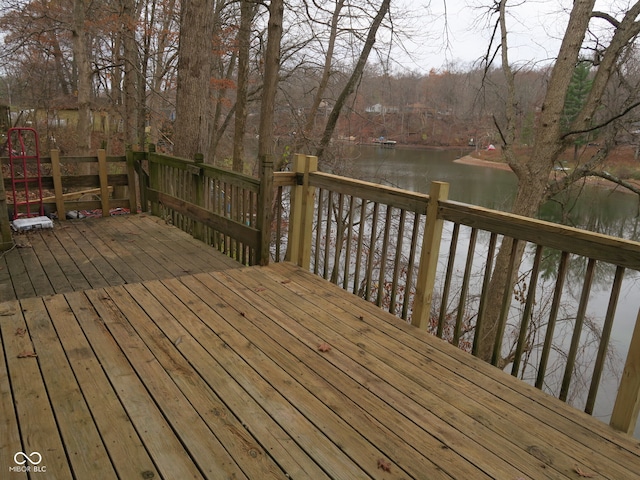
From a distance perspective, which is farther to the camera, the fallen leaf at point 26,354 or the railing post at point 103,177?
the railing post at point 103,177

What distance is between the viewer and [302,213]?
13.3 ft

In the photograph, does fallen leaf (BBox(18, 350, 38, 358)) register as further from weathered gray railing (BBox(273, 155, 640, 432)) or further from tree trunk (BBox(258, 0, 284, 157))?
tree trunk (BBox(258, 0, 284, 157))

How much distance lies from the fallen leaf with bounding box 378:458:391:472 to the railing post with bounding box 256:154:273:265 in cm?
252

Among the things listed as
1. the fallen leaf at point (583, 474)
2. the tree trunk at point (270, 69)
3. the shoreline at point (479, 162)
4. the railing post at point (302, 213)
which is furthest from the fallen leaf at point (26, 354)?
the shoreline at point (479, 162)

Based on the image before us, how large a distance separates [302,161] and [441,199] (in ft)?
4.78

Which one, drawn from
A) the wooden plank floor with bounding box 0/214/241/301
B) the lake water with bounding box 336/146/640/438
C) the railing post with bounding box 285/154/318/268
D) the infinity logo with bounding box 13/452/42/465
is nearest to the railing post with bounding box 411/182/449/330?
the railing post with bounding box 285/154/318/268

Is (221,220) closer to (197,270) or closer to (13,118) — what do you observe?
(197,270)

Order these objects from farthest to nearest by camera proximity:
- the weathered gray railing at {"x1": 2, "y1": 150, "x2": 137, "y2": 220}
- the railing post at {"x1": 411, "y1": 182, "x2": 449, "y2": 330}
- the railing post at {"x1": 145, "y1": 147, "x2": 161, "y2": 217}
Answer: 1. the railing post at {"x1": 145, "y1": 147, "x2": 161, "y2": 217}
2. the weathered gray railing at {"x1": 2, "y1": 150, "x2": 137, "y2": 220}
3. the railing post at {"x1": 411, "y1": 182, "x2": 449, "y2": 330}

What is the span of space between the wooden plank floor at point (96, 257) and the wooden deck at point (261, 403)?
62 cm

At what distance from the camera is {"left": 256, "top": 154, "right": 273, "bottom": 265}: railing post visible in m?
3.83

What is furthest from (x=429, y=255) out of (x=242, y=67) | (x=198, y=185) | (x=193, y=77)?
(x=242, y=67)

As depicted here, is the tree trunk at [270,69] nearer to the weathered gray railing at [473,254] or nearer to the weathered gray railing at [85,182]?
the weathered gray railing at [85,182]

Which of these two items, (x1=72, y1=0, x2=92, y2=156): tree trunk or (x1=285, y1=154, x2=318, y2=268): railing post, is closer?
(x1=285, y1=154, x2=318, y2=268): railing post

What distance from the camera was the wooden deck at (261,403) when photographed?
1.77 metres
